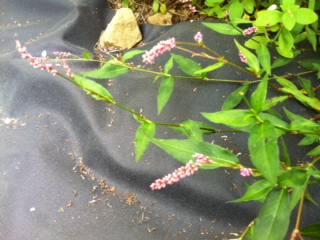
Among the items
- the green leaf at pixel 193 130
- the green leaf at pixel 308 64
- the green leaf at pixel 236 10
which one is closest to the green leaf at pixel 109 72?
the green leaf at pixel 193 130

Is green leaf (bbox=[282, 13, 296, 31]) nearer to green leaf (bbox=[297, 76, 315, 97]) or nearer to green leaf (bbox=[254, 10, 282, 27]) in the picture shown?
green leaf (bbox=[254, 10, 282, 27])

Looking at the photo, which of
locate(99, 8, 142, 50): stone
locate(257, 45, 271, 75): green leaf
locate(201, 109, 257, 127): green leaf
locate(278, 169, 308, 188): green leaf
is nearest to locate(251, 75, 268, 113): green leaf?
locate(201, 109, 257, 127): green leaf

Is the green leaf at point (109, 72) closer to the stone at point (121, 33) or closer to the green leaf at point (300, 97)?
the green leaf at point (300, 97)

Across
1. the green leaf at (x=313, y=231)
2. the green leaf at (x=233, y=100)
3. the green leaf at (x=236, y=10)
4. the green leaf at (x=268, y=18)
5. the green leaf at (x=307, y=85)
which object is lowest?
the green leaf at (x=233, y=100)

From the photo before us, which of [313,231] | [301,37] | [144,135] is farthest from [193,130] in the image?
[301,37]

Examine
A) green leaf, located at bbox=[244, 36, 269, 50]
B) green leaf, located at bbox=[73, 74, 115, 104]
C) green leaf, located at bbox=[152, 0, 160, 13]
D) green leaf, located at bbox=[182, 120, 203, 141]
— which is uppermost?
green leaf, located at bbox=[73, 74, 115, 104]

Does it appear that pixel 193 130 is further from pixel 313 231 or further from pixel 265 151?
pixel 313 231
